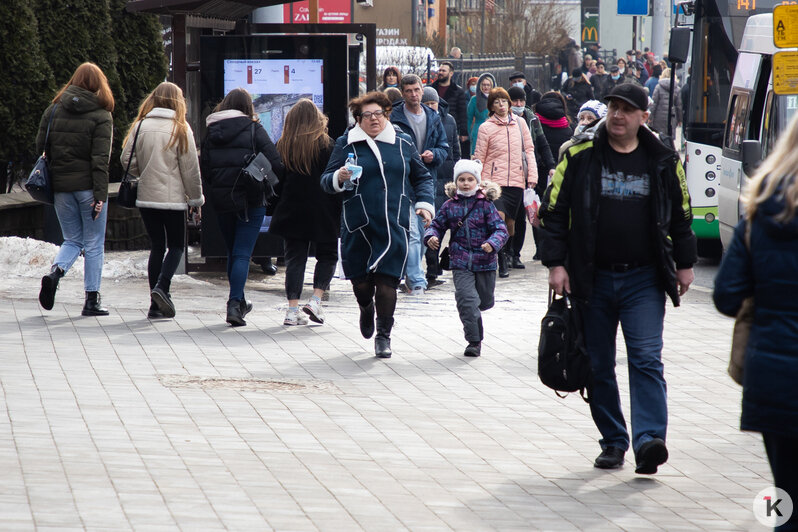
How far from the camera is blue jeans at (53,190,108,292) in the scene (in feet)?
31.7

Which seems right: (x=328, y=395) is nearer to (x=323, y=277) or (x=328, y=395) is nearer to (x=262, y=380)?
(x=262, y=380)

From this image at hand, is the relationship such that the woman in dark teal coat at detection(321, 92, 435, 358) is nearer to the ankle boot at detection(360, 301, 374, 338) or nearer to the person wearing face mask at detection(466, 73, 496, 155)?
the ankle boot at detection(360, 301, 374, 338)

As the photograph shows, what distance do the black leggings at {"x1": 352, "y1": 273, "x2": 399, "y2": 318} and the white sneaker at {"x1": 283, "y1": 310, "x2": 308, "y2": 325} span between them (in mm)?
1073

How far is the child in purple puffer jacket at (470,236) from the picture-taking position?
889 centimetres

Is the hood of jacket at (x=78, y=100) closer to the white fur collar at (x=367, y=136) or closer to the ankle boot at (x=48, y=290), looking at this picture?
the ankle boot at (x=48, y=290)

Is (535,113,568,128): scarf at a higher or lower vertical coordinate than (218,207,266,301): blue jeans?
higher

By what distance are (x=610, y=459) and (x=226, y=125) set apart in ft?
15.8

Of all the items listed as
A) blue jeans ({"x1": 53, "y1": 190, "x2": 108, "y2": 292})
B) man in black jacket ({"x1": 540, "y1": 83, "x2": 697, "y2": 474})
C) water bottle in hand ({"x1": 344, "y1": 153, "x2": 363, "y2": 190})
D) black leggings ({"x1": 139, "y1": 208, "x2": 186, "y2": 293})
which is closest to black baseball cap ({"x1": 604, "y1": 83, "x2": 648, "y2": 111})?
man in black jacket ({"x1": 540, "y1": 83, "x2": 697, "y2": 474})

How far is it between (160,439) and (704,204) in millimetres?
9619

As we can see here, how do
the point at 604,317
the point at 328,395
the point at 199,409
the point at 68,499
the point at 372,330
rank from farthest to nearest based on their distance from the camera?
the point at 372,330
the point at 328,395
the point at 199,409
the point at 604,317
the point at 68,499

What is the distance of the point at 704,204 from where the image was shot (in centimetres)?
1440

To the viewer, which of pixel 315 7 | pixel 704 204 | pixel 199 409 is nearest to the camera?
pixel 199 409

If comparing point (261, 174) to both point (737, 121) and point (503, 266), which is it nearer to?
point (503, 266)

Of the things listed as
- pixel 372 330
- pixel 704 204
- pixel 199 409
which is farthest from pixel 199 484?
pixel 704 204
